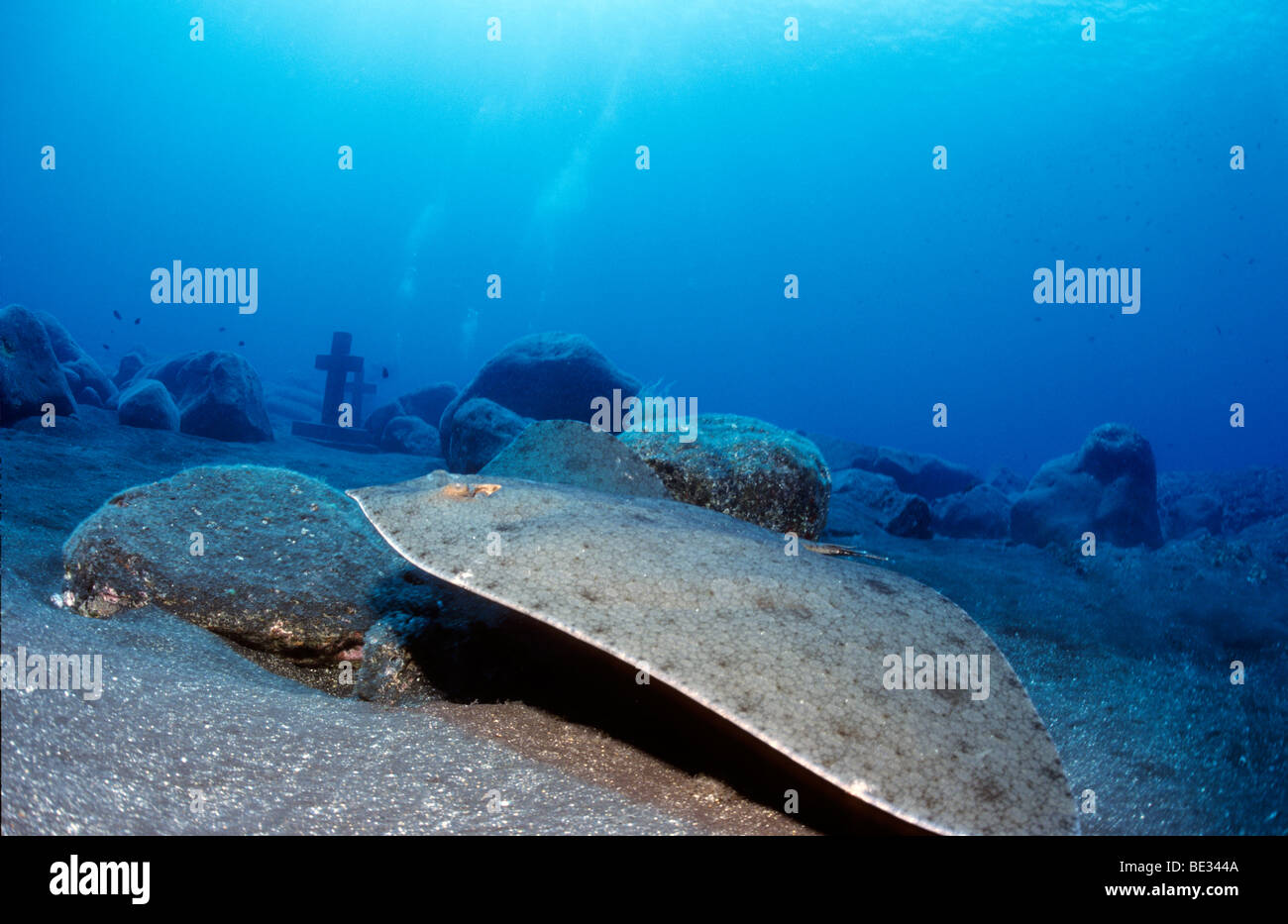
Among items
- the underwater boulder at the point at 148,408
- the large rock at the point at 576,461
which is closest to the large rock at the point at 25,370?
the underwater boulder at the point at 148,408

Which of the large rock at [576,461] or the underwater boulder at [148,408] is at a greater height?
the underwater boulder at [148,408]

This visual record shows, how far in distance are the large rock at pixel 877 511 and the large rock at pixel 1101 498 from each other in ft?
7.75

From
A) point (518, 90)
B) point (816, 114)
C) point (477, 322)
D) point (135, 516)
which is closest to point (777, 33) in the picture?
point (816, 114)

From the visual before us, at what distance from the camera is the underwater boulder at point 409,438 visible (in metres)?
17.5

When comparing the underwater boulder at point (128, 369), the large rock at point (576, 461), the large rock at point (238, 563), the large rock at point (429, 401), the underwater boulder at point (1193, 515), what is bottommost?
the underwater boulder at point (1193, 515)

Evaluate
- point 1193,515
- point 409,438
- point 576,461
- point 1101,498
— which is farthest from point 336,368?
point 1193,515

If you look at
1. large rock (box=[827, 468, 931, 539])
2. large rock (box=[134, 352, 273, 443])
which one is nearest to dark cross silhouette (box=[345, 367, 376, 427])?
large rock (box=[134, 352, 273, 443])

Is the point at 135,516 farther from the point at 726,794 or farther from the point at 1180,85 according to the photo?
the point at 1180,85

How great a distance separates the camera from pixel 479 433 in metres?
11.4

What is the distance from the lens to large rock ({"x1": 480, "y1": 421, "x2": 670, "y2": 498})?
514 cm

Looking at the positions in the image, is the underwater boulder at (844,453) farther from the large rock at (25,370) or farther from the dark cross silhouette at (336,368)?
the large rock at (25,370)

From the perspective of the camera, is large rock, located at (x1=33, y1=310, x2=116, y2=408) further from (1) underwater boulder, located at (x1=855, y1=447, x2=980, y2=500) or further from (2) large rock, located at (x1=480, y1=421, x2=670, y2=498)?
(1) underwater boulder, located at (x1=855, y1=447, x2=980, y2=500)

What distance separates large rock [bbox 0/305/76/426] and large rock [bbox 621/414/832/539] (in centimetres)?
935

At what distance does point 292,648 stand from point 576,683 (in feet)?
5.84
